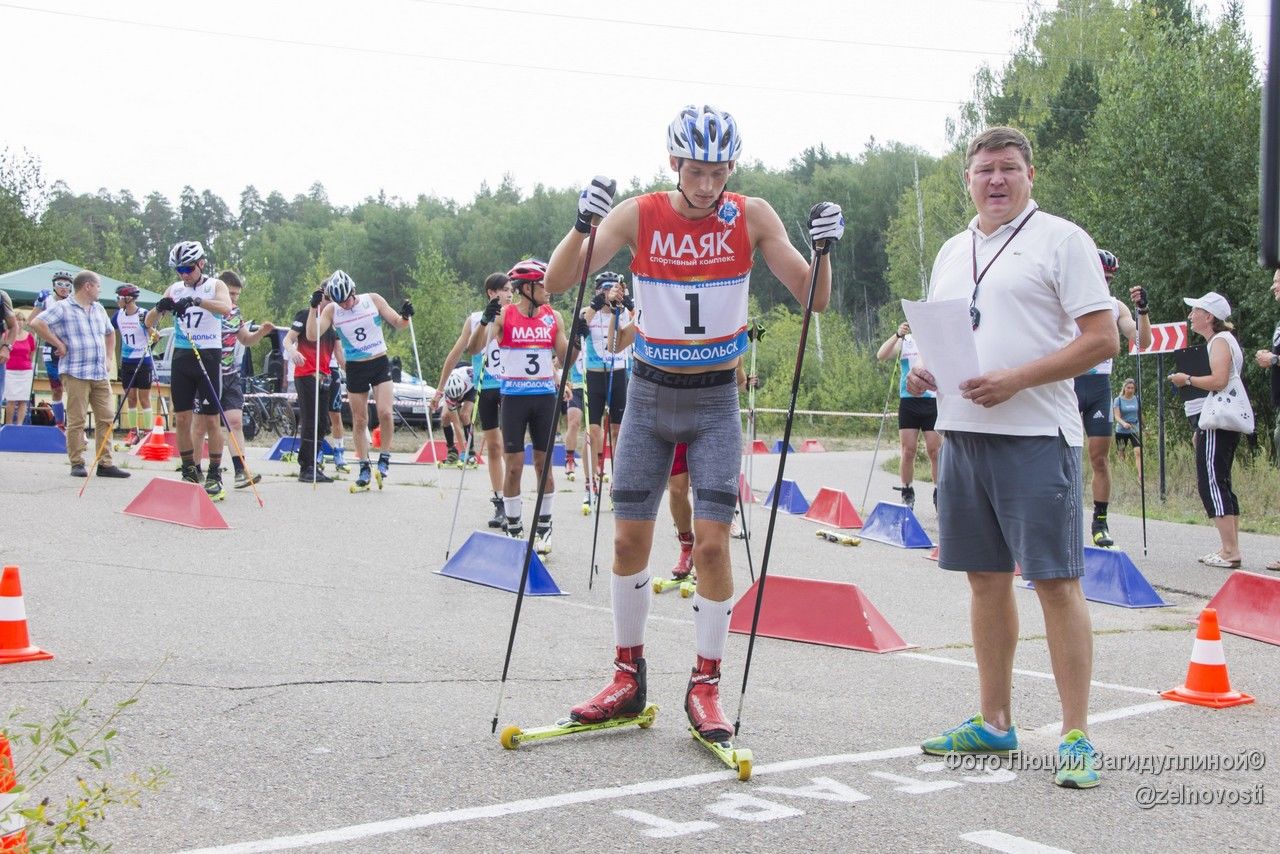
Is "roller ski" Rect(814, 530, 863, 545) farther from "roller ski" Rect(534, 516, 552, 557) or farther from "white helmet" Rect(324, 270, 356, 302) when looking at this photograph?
"white helmet" Rect(324, 270, 356, 302)

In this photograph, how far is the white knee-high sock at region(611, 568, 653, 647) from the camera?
5.11 m

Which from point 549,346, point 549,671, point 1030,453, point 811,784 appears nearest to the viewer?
point 811,784

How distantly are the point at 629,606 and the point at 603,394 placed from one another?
347 inches

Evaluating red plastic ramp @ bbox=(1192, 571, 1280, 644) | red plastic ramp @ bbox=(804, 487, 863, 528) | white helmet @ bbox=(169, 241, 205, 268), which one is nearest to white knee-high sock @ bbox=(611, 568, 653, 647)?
red plastic ramp @ bbox=(1192, 571, 1280, 644)

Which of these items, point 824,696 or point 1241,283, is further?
point 1241,283

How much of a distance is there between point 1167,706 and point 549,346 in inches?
244

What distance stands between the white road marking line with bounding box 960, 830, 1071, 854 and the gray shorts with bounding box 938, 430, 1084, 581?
104 cm

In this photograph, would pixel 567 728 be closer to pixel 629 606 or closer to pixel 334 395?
pixel 629 606

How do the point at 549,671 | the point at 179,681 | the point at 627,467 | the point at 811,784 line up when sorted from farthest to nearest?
the point at 549,671 < the point at 179,681 < the point at 627,467 < the point at 811,784

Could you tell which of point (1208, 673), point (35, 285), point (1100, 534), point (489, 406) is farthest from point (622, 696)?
point (35, 285)

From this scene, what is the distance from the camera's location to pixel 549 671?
6109 mm

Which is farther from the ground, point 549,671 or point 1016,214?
point 1016,214

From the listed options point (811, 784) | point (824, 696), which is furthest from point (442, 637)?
point (811, 784)

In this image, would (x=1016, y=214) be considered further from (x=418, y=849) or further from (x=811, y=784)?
(x=418, y=849)
